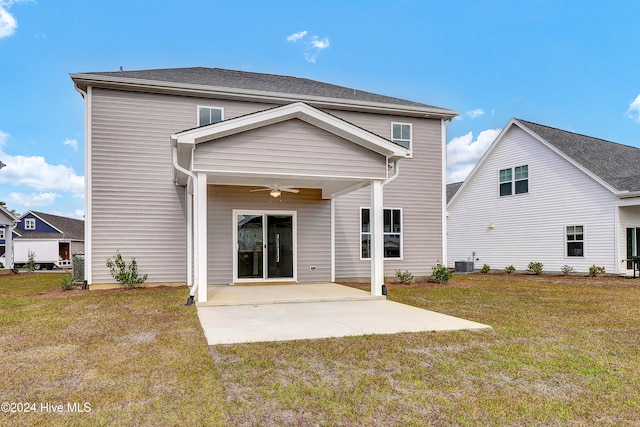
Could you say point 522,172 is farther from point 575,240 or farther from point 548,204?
point 575,240

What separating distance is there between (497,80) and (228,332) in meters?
19.4

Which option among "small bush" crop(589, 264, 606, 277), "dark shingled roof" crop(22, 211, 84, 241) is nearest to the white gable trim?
"small bush" crop(589, 264, 606, 277)

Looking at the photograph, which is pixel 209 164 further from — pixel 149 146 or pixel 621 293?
A: pixel 621 293

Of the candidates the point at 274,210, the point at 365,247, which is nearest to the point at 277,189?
the point at 274,210

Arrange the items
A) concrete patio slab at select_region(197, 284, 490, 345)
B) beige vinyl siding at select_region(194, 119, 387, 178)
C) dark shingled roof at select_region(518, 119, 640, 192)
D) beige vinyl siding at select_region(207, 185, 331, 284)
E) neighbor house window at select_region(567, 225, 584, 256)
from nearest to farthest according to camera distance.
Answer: concrete patio slab at select_region(197, 284, 490, 345) → beige vinyl siding at select_region(194, 119, 387, 178) → beige vinyl siding at select_region(207, 185, 331, 284) → dark shingled roof at select_region(518, 119, 640, 192) → neighbor house window at select_region(567, 225, 584, 256)

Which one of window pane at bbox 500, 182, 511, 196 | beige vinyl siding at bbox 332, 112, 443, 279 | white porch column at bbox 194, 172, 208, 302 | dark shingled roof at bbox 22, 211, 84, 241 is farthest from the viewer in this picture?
dark shingled roof at bbox 22, 211, 84, 241

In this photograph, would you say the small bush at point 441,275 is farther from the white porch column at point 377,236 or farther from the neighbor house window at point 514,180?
the neighbor house window at point 514,180

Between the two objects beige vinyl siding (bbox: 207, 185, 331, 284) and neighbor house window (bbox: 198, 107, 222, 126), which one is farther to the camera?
neighbor house window (bbox: 198, 107, 222, 126)

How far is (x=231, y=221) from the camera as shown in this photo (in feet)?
36.1

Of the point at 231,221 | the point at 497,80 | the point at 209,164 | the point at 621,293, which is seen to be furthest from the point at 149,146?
the point at 497,80

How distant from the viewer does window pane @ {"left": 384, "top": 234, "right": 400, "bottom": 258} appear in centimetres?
1258

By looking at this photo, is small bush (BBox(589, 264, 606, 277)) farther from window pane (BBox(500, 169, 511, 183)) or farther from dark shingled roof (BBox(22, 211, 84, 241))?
dark shingled roof (BBox(22, 211, 84, 241))

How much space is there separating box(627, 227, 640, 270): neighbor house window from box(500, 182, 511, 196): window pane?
4.83 meters

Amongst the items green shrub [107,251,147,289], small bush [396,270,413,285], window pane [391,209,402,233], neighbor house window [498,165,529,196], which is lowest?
small bush [396,270,413,285]
